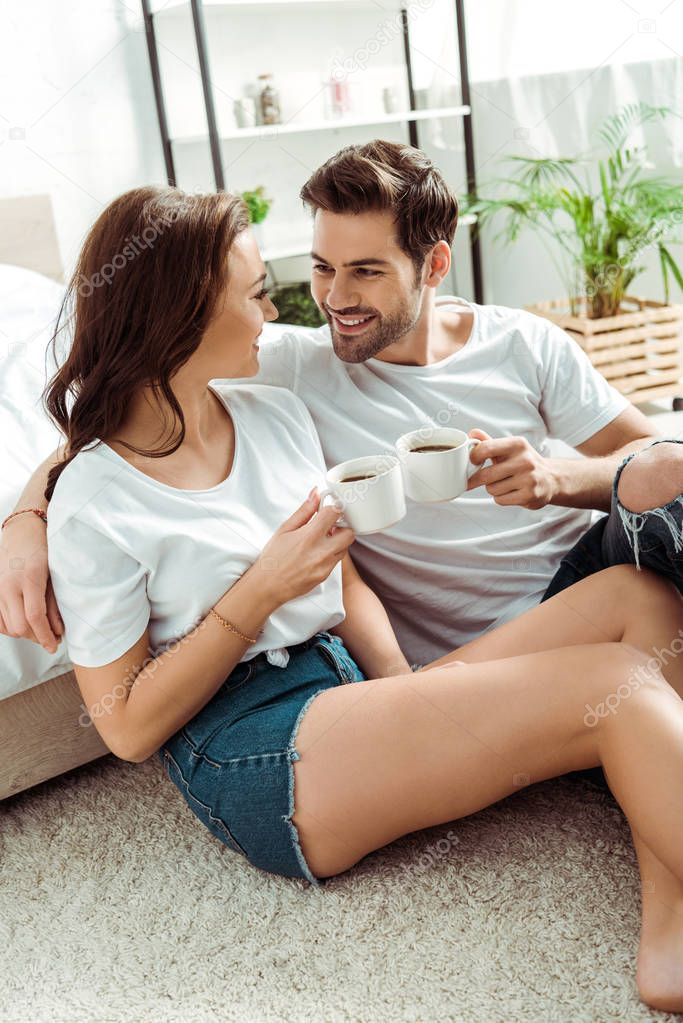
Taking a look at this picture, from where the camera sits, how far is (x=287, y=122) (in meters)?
3.50

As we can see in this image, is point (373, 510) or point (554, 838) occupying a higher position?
point (373, 510)

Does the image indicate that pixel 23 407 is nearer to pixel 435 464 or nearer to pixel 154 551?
pixel 154 551

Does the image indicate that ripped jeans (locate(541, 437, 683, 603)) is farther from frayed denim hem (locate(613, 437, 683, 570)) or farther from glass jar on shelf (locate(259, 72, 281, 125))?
glass jar on shelf (locate(259, 72, 281, 125))

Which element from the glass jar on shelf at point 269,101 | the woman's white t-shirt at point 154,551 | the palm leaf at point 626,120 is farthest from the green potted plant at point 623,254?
the woman's white t-shirt at point 154,551

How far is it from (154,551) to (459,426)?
1.87 ft

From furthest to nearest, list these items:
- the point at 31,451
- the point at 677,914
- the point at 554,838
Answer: the point at 31,451
the point at 554,838
the point at 677,914

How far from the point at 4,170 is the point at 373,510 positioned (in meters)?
2.43

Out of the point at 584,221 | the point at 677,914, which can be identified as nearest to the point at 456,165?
the point at 584,221

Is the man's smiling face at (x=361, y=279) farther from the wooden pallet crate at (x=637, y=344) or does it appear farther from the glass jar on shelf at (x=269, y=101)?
the glass jar on shelf at (x=269, y=101)

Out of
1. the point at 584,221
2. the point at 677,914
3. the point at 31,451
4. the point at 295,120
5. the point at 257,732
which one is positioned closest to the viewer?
the point at 677,914

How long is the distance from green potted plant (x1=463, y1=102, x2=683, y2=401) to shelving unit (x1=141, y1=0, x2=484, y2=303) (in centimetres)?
55

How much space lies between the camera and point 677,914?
1.00 meters

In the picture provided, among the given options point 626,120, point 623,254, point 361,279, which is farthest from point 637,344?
point 361,279

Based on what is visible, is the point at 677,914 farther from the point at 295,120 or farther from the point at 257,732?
the point at 295,120
